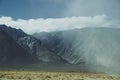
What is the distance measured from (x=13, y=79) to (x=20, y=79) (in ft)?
3.85

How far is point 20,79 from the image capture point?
47.4 m

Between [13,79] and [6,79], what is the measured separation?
1.20m

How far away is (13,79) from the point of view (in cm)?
4741

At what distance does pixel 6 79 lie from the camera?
4688cm

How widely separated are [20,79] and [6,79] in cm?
231
